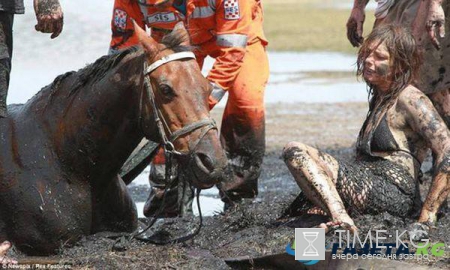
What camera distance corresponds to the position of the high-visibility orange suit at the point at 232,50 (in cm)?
738

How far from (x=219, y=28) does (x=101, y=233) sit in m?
1.87

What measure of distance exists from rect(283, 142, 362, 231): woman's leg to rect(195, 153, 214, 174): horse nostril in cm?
80

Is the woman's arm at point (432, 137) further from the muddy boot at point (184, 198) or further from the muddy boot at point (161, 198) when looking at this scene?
the muddy boot at point (161, 198)

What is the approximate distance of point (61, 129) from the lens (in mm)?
6008

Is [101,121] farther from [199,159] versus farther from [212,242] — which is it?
[212,242]

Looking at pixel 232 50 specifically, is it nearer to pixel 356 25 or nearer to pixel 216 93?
pixel 216 93

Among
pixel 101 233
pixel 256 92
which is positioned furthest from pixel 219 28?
pixel 101 233

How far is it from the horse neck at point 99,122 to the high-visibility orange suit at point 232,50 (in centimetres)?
128

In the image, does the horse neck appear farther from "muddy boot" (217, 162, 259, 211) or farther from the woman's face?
"muddy boot" (217, 162, 259, 211)

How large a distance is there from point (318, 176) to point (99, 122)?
4.13ft

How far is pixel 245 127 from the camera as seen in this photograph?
7.82 meters

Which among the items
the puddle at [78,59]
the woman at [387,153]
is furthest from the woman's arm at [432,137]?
the puddle at [78,59]

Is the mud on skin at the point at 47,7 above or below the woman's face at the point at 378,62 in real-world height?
above

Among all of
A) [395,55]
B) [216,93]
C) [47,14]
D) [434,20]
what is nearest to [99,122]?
[47,14]
